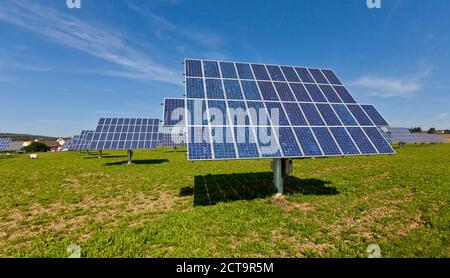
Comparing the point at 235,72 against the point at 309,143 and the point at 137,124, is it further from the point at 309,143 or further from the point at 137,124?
the point at 137,124

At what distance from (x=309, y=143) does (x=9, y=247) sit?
11.3 m

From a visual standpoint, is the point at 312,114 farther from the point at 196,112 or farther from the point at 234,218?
the point at 234,218

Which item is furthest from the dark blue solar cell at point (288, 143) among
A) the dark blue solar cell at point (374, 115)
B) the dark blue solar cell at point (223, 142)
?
the dark blue solar cell at point (374, 115)

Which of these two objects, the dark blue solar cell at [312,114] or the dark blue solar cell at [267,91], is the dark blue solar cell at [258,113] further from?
the dark blue solar cell at [312,114]

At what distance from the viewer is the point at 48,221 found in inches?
419

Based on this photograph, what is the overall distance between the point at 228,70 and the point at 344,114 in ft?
21.3

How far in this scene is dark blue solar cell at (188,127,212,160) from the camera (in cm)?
992

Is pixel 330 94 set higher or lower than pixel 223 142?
higher

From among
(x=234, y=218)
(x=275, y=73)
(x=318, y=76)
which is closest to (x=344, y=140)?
(x=275, y=73)

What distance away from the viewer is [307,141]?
37.7 feet

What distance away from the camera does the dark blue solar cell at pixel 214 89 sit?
40.0 feet

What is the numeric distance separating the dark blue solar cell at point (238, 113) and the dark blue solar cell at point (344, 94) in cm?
636
